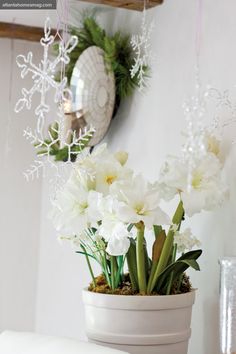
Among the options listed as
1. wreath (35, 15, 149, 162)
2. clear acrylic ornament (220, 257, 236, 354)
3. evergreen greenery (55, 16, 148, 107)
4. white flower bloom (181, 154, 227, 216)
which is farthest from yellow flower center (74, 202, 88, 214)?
evergreen greenery (55, 16, 148, 107)

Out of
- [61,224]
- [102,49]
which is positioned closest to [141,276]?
[61,224]

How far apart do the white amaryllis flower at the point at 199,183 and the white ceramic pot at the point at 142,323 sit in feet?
0.73

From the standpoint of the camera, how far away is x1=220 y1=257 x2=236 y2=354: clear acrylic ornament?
65.3 inches

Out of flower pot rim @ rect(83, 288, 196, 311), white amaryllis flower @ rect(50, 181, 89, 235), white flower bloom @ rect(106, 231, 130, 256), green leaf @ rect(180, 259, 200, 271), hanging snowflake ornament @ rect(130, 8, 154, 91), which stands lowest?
flower pot rim @ rect(83, 288, 196, 311)

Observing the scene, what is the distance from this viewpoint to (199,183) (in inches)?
69.1

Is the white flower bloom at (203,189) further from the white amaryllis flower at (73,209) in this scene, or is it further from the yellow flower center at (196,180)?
the white amaryllis flower at (73,209)

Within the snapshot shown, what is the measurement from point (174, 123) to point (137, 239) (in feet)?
1.63

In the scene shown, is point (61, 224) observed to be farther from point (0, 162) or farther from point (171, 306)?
point (0, 162)

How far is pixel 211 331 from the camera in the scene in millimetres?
1950

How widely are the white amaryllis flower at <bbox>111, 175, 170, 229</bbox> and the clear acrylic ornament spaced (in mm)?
171

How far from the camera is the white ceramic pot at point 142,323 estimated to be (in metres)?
1.74

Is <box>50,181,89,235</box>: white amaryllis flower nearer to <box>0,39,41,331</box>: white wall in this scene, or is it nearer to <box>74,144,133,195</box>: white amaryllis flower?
<box>74,144,133,195</box>: white amaryllis flower

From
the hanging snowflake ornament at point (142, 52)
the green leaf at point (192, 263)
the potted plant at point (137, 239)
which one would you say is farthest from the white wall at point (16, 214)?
the green leaf at point (192, 263)

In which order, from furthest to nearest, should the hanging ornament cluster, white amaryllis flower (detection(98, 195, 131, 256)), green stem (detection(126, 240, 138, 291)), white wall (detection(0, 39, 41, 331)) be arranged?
white wall (detection(0, 39, 41, 331)), green stem (detection(126, 240, 138, 291)), white amaryllis flower (detection(98, 195, 131, 256)), the hanging ornament cluster
